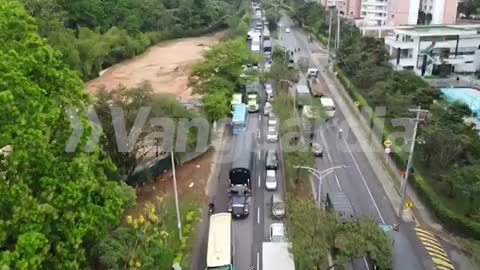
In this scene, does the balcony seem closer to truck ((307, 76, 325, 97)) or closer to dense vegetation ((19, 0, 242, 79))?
truck ((307, 76, 325, 97))

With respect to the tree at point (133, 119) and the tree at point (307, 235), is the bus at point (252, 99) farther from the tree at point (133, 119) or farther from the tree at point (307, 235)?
the tree at point (307, 235)

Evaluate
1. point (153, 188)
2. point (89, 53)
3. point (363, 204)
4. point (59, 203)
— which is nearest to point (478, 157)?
point (363, 204)

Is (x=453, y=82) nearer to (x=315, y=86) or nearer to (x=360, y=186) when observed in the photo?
(x=315, y=86)

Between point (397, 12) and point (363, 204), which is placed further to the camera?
point (397, 12)

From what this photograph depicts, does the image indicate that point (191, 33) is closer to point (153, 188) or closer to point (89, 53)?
point (89, 53)

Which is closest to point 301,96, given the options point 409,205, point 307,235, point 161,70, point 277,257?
point 409,205

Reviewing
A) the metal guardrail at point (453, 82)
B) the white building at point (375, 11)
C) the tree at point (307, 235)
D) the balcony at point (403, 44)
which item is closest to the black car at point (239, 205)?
the tree at point (307, 235)
